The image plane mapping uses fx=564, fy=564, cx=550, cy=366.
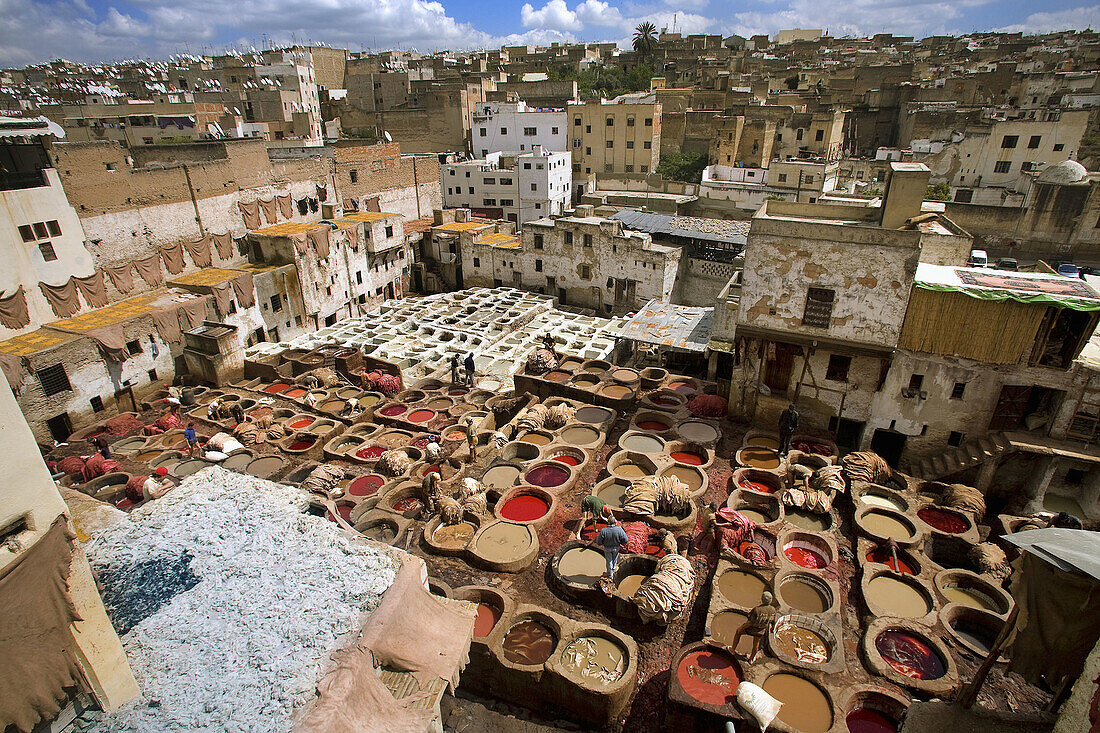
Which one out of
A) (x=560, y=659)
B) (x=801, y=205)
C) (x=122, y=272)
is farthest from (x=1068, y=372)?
(x=122, y=272)

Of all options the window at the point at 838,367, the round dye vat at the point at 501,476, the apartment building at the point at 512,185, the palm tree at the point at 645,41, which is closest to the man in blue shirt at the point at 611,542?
the round dye vat at the point at 501,476

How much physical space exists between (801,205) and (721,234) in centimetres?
1356

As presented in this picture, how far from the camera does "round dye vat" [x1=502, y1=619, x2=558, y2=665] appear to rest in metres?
9.80

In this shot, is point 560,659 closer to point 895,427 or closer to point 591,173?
point 895,427

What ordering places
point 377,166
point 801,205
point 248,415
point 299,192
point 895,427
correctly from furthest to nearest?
point 377,166 → point 299,192 → point 248,415 → point 801,205 → point 895,427

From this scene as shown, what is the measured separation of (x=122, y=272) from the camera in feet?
79.2

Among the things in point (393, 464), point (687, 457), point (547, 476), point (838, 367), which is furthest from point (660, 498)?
point (393, 464)

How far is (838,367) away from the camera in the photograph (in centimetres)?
1544

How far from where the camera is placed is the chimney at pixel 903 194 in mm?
16797

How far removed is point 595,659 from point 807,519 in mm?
6240

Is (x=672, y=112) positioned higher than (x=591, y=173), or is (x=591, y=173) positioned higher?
(x=672, y=112)

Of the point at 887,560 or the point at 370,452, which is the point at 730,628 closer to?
the point at 887,560

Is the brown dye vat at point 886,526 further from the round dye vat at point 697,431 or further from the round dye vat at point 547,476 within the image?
the round dye vat at point 547,476

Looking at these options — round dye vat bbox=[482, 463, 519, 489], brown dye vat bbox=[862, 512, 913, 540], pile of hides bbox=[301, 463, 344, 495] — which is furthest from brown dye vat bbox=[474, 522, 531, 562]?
brown dye vat bbox=[862, 512, 913, 540]
